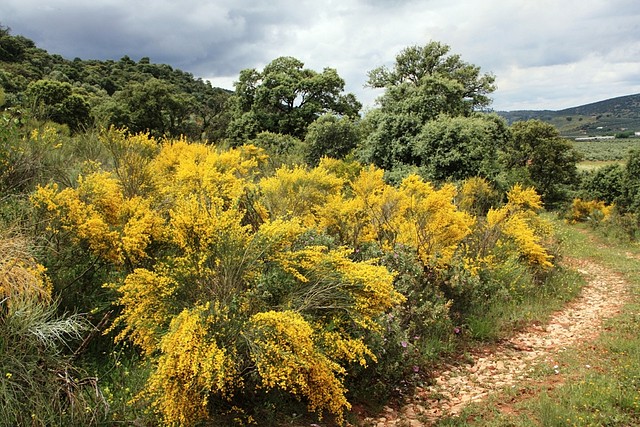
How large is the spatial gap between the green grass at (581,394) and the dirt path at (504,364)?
0.23m

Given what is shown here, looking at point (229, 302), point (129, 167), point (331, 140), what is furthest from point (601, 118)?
point (229, 302)

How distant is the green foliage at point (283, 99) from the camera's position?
93.9 ft

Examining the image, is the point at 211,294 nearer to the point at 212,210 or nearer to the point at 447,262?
the point at 212,210

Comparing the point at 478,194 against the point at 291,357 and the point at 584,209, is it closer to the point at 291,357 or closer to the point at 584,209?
the point at 291,357

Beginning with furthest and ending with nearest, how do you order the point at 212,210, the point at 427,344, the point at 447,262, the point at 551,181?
the point at 551,181, the point at 447,262, the point at 427,344, the point at 212,210

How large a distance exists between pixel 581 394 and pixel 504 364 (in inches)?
60.2

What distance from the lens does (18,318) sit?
3.42 meters

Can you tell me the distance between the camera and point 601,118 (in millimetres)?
125938

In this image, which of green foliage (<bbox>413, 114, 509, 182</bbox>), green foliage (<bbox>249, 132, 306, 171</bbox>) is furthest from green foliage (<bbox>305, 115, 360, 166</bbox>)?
green foliage (<bbox>413, 114, 509, 182</bbox>)

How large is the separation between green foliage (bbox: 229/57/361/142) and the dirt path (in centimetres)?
2126

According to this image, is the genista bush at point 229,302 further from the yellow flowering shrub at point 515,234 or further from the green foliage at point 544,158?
the green foliage at point 544,158

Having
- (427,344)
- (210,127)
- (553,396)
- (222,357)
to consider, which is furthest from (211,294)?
(210,127)

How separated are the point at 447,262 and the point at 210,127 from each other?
1112 inches

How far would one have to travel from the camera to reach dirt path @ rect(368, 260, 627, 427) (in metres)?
5.18
